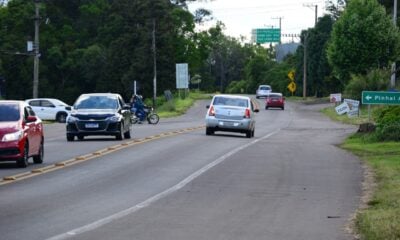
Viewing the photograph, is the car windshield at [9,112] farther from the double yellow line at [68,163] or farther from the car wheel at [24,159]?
the double yellow line at [68,163]

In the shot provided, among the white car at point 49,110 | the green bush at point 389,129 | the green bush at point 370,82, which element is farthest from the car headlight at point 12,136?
the green bush at point 370,82

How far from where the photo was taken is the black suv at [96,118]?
95.9 ft

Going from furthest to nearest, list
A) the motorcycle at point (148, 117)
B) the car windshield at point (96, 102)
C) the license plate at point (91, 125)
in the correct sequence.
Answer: the motorcycle at point (148, 117) < the car windshield at point (96, 102) < the license plate at point (91, 125)

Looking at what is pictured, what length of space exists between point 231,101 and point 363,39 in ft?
105

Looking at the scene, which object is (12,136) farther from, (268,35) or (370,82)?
(268,35)

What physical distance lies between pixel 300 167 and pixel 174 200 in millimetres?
7525

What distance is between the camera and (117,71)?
91.0 metres

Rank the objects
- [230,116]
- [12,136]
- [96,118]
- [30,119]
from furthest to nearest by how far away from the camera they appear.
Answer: [230,116] → [96,118] → [30,119] → [12,136]

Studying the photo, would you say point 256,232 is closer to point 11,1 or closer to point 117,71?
point 117,71

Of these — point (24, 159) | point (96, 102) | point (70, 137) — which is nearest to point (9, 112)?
point (24, 159)

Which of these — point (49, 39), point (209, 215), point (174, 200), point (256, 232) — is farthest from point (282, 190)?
point (49, 39)

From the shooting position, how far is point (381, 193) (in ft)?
52.0

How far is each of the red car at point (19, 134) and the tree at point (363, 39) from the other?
4600cm

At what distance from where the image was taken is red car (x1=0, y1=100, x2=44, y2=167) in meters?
19.6
